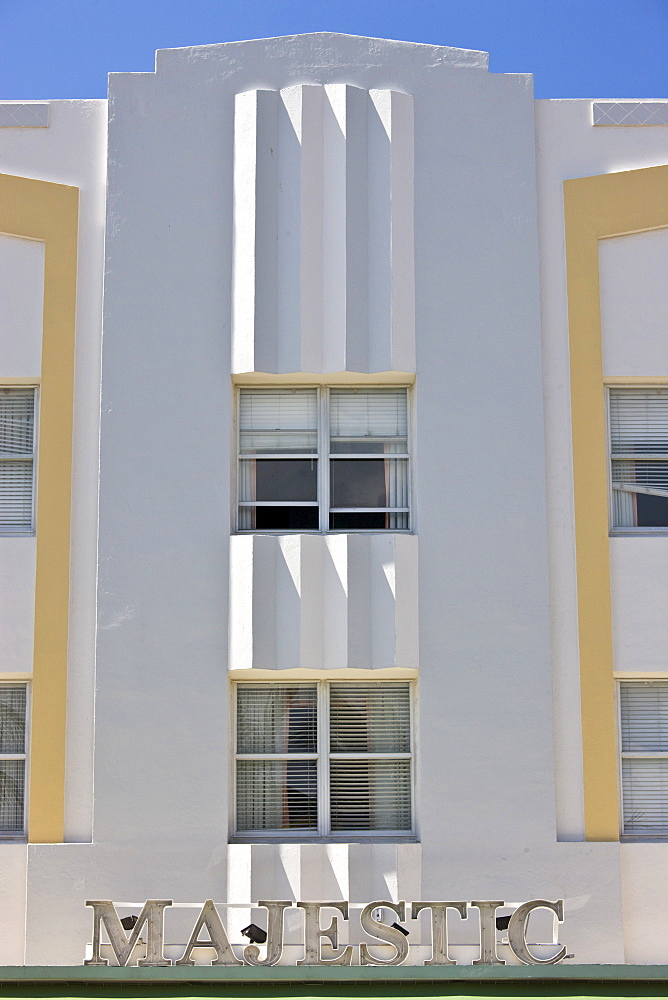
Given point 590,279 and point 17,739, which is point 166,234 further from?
point 17,739

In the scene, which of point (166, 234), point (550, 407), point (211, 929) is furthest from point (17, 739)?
point (550, 407)

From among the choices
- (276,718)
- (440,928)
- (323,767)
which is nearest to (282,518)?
(276,718)

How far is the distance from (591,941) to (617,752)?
185 centimetres

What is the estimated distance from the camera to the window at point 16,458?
12.8m

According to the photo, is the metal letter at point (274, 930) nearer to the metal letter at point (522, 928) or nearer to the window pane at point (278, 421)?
the metal letter at point (522, 928)

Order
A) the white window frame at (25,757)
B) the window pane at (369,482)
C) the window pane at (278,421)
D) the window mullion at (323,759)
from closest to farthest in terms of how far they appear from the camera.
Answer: the window mullion at (323,759) → the white window frame at (25,757) → the window pane at (369,482) → the window pane at (278,421)

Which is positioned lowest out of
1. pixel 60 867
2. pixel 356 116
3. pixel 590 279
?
pixel 60 867

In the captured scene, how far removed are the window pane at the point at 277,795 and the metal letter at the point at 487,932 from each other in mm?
2207

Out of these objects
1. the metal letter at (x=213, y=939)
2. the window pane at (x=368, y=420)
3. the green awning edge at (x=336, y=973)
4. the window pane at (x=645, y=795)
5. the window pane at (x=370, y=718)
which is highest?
the window pane at (x=368, y=420)

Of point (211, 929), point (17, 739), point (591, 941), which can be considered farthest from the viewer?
point (17, 739)

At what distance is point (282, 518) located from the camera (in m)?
12.6

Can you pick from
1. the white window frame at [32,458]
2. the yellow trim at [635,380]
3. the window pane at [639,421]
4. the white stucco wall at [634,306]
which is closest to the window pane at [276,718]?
the white window frame at [32,458]

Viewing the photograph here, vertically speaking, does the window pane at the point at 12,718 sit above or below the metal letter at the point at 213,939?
above

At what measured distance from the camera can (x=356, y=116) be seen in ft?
41.7
